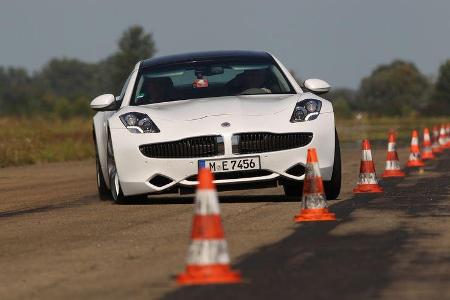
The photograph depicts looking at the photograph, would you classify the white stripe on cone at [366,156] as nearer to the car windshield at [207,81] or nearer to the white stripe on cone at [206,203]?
the car windshield at [207,81]

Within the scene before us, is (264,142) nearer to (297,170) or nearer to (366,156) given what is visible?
(297,170)

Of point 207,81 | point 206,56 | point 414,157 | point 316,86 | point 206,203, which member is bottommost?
point 414,157

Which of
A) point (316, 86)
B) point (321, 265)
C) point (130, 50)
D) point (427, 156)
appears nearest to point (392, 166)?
point (316, 86)

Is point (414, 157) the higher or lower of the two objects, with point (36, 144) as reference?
lower

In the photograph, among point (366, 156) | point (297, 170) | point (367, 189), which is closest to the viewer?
point (297, 170)

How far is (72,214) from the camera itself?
12531mm

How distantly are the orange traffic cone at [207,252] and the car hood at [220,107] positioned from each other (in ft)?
16.7

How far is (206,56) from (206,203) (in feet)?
22.2

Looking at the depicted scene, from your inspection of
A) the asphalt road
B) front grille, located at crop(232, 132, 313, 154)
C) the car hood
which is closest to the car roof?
the car hood

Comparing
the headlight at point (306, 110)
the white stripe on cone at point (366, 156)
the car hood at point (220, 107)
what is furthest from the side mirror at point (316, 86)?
the white stripe on cone at point (366, 156)

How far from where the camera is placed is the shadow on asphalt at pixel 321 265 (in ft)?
21.8

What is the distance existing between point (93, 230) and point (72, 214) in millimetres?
2030

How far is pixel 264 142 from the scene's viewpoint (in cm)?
1231

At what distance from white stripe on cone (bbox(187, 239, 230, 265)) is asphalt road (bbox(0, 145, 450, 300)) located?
0.18 metres
